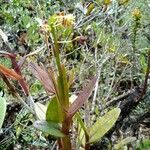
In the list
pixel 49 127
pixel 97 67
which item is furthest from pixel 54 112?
pixel 97 67

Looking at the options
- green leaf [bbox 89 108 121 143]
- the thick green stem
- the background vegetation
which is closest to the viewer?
the thick green stem

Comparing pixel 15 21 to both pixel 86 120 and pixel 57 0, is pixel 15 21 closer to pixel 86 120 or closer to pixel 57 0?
pixel 57 0

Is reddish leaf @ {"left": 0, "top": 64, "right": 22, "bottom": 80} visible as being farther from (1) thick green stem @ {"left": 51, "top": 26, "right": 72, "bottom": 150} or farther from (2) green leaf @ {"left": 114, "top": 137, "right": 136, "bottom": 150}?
(2) green leaf @ {"left": 114, "top": 137, "right": 136, "bottom": 150}

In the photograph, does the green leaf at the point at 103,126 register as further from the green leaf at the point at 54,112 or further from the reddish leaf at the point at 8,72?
the reddish leaf at the point at 8,72

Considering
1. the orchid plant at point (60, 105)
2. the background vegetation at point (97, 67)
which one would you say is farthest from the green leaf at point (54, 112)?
the background vegetation at point (97, 67)

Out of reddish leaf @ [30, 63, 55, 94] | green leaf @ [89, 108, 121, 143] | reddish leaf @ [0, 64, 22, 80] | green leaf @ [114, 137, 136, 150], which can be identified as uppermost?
reddish leaf @ [0, 64, 22, 80]

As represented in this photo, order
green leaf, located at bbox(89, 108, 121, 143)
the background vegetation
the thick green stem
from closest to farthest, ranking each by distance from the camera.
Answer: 1. the thick green stem
2. green leaf, located at bbox(89, 108, 121, 143)
3. the background vegetation

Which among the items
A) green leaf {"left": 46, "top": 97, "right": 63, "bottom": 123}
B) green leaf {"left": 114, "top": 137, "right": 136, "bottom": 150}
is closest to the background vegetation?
green leaf {"left": 114, "top": 137, "right": 136, "bottom": 150}
